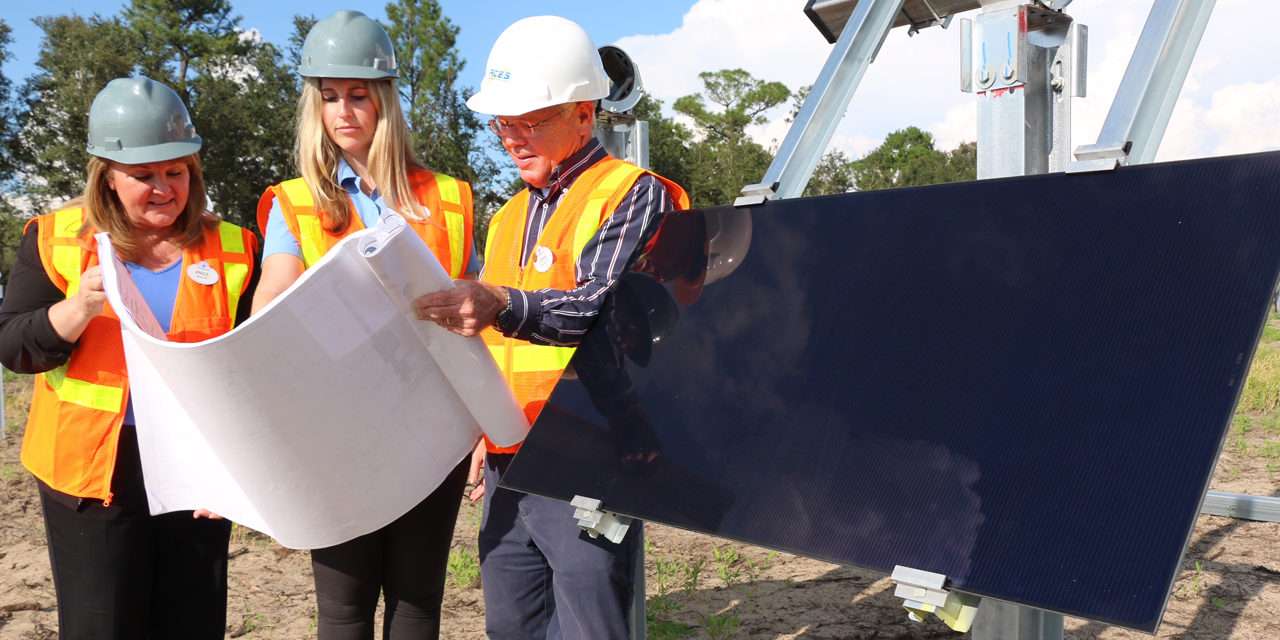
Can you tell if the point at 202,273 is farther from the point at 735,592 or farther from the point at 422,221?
the point at 735,592

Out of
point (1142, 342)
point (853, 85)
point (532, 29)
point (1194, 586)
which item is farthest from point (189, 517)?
point (1194, 586)

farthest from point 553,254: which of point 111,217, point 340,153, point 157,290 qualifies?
point 111,217

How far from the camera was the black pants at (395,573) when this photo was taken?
7.39 feet

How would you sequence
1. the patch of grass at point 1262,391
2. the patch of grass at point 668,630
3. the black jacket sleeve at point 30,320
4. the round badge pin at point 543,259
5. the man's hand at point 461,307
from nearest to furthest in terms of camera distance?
the man's hand at point 461,307
the round badge pin at point 543,259
the black jacket sleeve at point 30,320
the patch of grass at point 668,630
the patch of grass at point 1262,391

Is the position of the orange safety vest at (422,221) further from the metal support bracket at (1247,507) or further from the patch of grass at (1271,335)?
the patch of grass at (1271,335)

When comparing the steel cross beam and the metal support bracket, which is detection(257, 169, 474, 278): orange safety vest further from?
the metal support bracket

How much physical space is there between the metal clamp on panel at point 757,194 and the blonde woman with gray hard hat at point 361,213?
2.43ft

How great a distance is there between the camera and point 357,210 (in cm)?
231

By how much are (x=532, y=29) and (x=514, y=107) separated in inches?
8.3

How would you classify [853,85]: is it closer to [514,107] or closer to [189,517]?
[514,107]

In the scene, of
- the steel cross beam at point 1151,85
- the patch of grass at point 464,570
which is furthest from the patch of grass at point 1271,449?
the steel cross beam at point 1151,85

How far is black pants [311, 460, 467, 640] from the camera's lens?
2.25 meters

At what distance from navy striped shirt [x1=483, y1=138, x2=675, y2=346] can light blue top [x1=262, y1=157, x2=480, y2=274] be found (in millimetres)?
411

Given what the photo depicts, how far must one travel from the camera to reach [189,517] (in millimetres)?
2416
